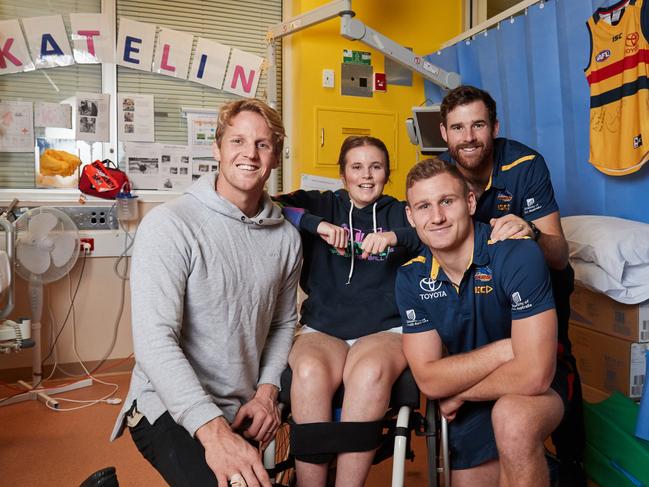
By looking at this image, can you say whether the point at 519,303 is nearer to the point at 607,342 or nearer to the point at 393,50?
the point at 607,342

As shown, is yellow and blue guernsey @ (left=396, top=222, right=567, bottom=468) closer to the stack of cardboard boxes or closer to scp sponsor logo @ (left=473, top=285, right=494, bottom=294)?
scp sponsor logo @ (left=473, top=285, right=494, bottom=294)

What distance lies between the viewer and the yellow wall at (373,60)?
3725 mm

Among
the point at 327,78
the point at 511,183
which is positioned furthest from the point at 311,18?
the point at 511,183

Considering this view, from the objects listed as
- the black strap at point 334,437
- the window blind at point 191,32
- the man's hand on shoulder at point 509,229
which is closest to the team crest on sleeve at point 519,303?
the man's hand on shoulder at point 509,229

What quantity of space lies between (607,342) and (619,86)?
1131mm

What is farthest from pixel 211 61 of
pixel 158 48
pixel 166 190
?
pixel 166 190

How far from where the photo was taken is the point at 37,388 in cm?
322

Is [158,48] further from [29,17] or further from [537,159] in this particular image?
[537,159]

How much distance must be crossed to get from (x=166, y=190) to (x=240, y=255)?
2.44m

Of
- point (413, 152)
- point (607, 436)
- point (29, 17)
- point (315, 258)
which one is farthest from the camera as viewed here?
point (413, 152)

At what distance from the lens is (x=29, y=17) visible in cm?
347

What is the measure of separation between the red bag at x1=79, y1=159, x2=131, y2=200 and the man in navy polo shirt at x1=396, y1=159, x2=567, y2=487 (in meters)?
2.44

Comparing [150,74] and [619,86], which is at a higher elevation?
[150,74]

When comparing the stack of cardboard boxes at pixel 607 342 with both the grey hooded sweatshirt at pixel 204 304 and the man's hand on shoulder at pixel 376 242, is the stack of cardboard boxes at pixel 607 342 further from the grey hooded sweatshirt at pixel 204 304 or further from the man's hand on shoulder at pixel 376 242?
the grey hooded sweatshirt at pixel 204 304
